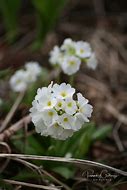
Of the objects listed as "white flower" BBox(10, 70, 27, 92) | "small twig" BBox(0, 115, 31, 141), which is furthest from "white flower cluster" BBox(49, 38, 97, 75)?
"white flower" BBox(10, 70, 27, 92)

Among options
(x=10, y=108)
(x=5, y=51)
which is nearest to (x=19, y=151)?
(x=10, y=108)

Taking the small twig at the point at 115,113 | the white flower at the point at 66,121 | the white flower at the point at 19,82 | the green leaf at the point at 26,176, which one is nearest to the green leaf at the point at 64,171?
the green leaf at the point at 26,176

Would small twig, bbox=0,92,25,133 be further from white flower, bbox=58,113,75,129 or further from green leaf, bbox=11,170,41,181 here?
white flower, bbox=58,113,75,129

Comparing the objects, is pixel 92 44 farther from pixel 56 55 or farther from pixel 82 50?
pixel 82 50

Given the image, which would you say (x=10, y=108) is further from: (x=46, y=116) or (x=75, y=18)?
(x=75, y=18)

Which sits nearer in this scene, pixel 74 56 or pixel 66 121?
pixel 66 121

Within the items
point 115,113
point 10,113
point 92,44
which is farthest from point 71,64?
point 92,44

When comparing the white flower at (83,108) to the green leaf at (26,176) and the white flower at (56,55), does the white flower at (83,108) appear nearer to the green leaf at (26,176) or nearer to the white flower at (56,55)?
the green leaf at (26,176)
